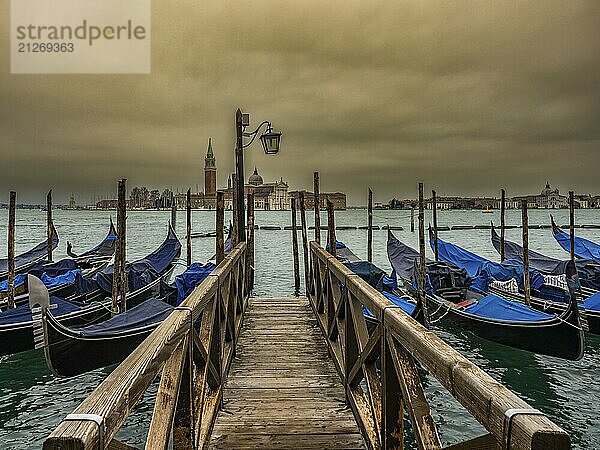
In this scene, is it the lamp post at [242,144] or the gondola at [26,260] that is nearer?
the lamp post at [242,144]

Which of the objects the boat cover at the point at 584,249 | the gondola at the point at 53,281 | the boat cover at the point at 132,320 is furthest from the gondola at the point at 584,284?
the gondola at the point at 53,281

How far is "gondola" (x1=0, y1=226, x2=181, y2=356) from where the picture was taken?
6711 millimetres

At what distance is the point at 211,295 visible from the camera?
3109 mm

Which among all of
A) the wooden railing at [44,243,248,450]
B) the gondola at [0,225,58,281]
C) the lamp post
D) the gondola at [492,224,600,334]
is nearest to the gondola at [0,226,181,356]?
the lamp post

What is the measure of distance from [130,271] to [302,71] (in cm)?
1089

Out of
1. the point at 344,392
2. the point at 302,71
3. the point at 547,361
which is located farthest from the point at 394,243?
the point at 344,392

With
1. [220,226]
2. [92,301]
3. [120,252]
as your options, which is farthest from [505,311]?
[92,301]

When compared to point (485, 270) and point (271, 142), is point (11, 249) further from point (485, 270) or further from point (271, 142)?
point (485, 270)

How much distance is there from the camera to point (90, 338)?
17.4ft

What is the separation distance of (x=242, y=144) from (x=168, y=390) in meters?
6.49

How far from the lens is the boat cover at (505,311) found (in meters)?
6.82

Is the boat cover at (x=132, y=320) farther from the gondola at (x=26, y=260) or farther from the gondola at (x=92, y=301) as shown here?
the gondola at (x=26, y=260)

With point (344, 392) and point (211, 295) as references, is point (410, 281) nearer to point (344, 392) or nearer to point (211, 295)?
point (344, 392)

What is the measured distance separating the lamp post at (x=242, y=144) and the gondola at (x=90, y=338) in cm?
232
